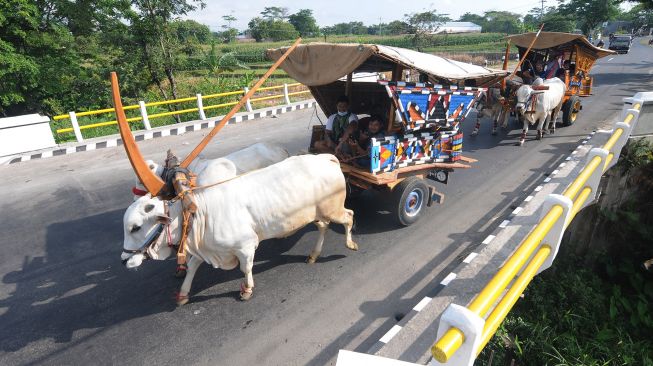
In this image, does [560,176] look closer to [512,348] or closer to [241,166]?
[512,348]

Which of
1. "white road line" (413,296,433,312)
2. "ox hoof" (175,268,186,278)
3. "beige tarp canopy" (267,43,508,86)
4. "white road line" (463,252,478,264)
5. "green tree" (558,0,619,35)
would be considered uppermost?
"green tree" (558,0,619,35)

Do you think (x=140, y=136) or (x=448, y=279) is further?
(x=140, y=136)

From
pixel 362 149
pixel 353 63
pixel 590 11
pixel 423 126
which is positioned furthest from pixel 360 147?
pixel 590 11

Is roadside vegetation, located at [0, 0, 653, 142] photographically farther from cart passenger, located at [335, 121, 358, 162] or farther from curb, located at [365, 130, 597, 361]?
curb, located at [365, 130, 597, 361]

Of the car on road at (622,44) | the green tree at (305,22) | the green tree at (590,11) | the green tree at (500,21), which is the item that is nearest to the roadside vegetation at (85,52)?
the car on road at (622,44)

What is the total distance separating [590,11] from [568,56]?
40.3 m

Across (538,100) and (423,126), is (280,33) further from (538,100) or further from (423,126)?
(423,126)

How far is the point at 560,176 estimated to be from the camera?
6.46 m

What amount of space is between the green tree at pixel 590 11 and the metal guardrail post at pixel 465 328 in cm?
5105

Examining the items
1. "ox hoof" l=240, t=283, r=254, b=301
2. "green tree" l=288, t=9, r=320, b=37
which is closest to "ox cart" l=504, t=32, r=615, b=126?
"ox hoof" l=240, t=283, r=254, b=301

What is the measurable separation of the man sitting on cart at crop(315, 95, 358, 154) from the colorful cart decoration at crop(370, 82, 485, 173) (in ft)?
2.53

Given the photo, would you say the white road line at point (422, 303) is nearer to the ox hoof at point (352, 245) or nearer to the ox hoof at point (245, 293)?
the ox hoof at point (352, 245)

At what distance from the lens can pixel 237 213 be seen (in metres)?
3.71

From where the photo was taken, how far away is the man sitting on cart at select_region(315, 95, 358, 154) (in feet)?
17.4
